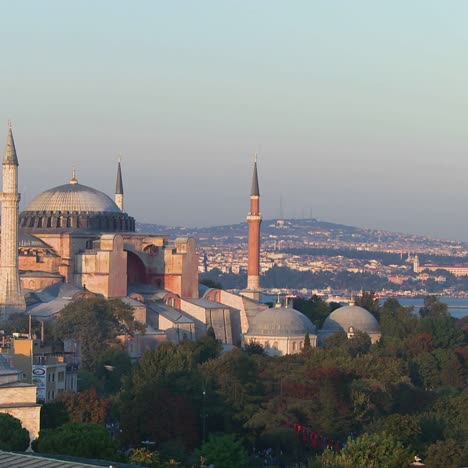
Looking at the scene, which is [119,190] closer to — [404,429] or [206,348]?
[206,348]

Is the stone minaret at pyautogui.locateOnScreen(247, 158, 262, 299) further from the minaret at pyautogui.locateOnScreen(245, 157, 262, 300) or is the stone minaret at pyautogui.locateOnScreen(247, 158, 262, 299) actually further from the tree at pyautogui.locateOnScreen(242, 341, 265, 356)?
the tree at pyautogui.locateOnScreen(242, 341, 265, 356)

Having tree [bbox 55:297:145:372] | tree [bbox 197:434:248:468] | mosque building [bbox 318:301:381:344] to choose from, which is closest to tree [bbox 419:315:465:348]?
mosque building [bbox 318:301:381:344]

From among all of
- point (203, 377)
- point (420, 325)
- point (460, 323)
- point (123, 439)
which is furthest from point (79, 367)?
point (460, 323)

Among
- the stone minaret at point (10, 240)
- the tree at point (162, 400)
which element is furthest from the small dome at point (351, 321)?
the tree at point (162, 400)

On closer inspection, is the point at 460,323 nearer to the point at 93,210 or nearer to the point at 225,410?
the point at 93,210

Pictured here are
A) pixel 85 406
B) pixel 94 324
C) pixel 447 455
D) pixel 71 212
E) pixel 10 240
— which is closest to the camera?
pixel 447 455

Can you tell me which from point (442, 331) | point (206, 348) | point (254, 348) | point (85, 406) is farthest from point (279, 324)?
point (85, 406)

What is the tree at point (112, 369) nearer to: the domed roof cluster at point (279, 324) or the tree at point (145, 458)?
the domed roof cluster at point (279, 324)
